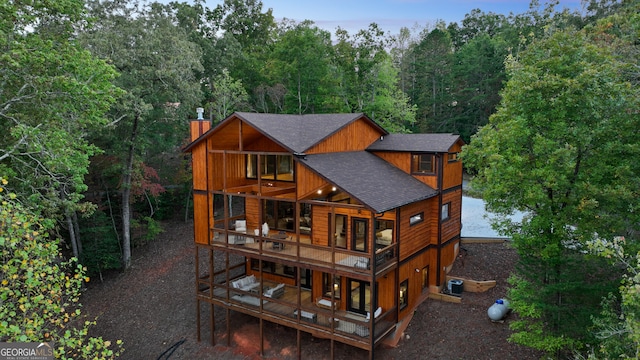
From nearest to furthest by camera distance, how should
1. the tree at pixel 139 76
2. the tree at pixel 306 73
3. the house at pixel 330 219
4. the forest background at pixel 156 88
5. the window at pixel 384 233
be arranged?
the forest background at pixel 156 88 → the house at pixel 330 219 → the window at pixel 384 233 → the tree at pixel 139 76 → the tree at pixel 306 73

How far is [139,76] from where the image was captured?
908 inches

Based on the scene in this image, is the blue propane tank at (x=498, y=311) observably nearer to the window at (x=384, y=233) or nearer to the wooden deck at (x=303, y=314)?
the wooden deck at (x=303, y=314)

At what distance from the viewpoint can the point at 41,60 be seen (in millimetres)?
12133

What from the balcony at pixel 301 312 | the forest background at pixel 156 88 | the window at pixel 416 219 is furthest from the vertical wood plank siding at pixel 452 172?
the balcony at pixel 301 312

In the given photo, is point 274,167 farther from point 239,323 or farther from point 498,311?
point 498,311

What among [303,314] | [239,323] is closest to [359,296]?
[303,314]

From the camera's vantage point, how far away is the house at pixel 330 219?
14.6m

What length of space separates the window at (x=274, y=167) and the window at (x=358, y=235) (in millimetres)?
3987

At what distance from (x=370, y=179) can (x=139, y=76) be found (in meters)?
15.8

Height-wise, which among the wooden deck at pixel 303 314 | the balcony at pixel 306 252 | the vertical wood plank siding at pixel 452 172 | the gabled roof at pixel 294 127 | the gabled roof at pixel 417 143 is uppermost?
the gabled roof at pixel 294 127

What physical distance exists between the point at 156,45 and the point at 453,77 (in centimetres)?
3332

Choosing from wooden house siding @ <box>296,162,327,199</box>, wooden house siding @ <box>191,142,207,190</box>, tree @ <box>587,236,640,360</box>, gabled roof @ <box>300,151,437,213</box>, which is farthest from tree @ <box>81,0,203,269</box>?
tree @ <box>587,236,640,360</box>

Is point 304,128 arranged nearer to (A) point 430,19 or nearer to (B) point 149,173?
(B) point 149,173

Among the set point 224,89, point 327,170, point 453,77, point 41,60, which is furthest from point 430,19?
point 41,60
